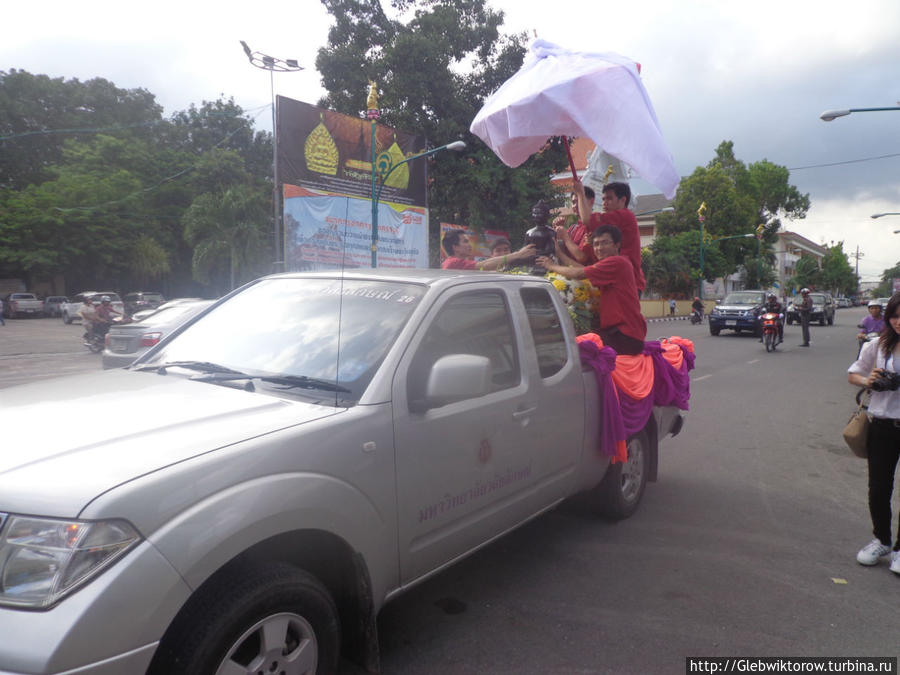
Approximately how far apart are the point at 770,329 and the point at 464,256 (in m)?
15.6

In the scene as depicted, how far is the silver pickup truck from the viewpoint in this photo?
1.70m

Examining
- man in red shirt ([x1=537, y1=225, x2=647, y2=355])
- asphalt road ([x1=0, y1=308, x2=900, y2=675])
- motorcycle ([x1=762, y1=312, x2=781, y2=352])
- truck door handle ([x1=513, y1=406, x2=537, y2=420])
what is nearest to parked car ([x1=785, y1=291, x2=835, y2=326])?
motorcycle ([x1=762, y1=312, x2=781, y2=352])

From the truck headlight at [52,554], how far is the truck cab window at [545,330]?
2329 millimetres

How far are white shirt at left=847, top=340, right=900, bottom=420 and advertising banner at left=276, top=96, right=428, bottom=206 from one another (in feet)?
54.2

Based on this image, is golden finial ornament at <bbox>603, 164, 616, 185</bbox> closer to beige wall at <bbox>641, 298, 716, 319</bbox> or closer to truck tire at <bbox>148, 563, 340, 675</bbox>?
truck tire at <bbox>148, 563, 340, 675</bbox>

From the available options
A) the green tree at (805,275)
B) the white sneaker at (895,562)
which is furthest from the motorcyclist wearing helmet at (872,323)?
the green tree at (805,275)

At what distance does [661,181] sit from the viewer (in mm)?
4516

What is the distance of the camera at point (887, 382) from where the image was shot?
3650mm

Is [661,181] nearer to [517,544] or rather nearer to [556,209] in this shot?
[517,544]

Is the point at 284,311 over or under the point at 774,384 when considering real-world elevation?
over

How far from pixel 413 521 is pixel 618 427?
1.92 m

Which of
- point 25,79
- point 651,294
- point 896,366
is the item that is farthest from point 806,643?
point 25,79

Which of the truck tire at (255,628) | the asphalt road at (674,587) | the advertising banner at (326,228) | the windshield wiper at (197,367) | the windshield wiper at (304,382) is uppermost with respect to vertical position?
the advertising banner at (326,228)

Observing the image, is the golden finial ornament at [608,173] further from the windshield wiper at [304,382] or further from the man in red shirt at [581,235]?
the windshield wiper at [304,382]
